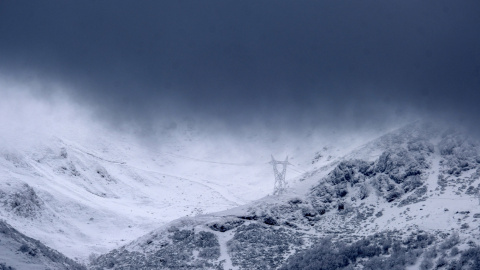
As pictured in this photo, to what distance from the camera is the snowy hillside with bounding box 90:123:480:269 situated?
33.9 meters

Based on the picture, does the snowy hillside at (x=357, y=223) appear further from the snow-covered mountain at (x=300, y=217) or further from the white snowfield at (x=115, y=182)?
the white snowfield at (x=115, y=182)

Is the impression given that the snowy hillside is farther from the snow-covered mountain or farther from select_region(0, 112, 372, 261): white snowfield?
select_region(0, 112, 372, 261): white snowfield

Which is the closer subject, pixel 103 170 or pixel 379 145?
pixel 379 145

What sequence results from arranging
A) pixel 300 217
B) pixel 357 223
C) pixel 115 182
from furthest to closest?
1. pixel 115 182
2. pixel 300 217
3. pixel 357 223

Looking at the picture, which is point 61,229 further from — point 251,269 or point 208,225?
point 251,269

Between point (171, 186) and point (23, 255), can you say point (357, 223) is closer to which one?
point (23, 255)

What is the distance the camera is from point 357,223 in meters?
40.3

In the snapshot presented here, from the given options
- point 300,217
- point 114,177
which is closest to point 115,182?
point 114,177

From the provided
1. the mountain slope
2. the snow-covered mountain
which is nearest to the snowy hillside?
the snow-covered mountain

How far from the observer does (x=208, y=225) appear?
41688 mm

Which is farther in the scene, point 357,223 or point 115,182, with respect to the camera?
point 115,182

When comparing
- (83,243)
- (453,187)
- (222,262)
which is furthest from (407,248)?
(83,243)

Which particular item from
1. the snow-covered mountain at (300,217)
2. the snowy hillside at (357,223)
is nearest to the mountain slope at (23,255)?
the snow-covered mountain at (300,217)

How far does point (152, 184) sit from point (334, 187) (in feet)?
103
